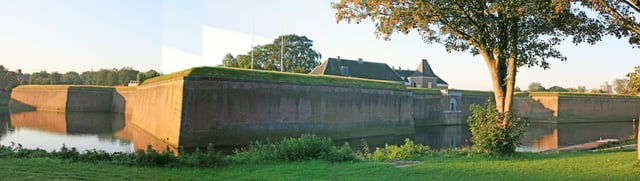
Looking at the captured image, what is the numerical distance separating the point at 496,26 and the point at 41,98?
46797 mm

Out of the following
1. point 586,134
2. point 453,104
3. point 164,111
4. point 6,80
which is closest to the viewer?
point 164,111

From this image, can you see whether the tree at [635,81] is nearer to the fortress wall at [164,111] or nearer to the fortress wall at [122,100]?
the fortress wall at [164,111]

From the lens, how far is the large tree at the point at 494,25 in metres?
9.28

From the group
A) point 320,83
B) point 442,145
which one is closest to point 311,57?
point 320,83

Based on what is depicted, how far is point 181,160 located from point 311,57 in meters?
36.7

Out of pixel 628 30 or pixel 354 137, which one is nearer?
pixel 628 30

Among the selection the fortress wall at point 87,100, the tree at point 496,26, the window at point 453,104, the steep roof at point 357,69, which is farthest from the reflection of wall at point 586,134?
the fortress wall at point 87,100

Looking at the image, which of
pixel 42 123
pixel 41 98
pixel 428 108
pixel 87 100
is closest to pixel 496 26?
pixel 428 108

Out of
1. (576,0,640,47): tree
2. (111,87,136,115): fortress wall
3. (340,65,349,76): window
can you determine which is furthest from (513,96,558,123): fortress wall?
(111,87,136,115): fortress wall

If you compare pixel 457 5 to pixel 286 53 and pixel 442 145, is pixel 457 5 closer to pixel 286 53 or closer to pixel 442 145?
pixel 442 145

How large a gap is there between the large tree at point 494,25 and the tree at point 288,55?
106 ft

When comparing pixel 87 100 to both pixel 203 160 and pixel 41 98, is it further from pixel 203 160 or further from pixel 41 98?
pixel 203 160

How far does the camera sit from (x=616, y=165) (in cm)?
733

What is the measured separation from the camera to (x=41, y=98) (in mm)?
43938
